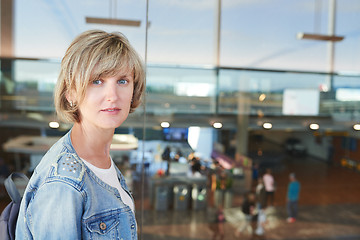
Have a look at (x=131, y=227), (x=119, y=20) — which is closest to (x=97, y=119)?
(x=131, y=227)

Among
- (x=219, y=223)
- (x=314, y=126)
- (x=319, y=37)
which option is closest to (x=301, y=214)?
(x=219, y=223)

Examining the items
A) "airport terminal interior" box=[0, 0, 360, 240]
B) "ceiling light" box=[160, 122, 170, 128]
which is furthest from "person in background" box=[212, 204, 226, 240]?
"ceiling light" box=[160, 122, 170, 128]

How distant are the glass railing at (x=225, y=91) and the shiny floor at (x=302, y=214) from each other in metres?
1.79

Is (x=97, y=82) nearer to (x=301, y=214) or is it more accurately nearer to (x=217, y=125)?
(x=217, y=125)

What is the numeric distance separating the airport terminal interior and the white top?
18.1 feet

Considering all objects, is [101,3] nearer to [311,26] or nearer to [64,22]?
[64,22]

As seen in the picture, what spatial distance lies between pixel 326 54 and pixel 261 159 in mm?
3605

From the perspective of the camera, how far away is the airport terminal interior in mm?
7434

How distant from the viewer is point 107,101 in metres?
0.96

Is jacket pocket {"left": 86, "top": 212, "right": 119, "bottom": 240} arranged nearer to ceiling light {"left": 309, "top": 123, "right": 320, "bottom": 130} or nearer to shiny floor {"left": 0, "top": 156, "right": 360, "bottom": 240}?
shiny floor {"left": 0, "top": 156, "right": 360, "bottom": 240}

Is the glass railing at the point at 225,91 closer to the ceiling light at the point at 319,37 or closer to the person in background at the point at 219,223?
the ceiling light at the point at 319,37

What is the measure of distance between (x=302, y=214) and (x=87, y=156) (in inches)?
364

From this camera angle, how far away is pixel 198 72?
8773 millimetres

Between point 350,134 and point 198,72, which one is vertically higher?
point 198,72
